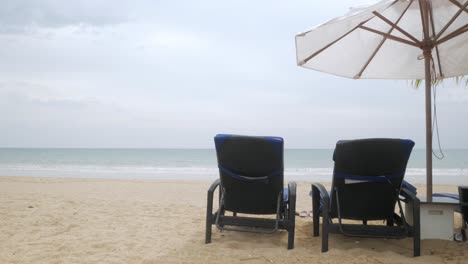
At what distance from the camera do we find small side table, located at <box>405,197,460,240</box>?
3.62 m

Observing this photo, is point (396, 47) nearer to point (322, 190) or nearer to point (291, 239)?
point (322, 190)

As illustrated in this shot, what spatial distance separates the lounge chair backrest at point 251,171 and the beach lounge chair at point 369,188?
1.70 ft

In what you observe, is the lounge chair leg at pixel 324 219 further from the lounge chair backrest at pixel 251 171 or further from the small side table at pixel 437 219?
the small side table at pixel 437 219

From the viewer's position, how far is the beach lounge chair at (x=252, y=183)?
3.59 metres

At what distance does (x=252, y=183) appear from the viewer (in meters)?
3.70

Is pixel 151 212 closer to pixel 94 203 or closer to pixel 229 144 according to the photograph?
pixel 94 203

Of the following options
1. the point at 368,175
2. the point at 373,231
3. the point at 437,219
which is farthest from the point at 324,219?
the point at 437,219

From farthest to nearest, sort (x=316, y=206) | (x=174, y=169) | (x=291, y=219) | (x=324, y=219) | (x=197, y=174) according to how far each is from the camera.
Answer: (x=174, y=169), (x=197, y=174), (x=316, y=206), (x=291, y=219), (x=324, y=219)

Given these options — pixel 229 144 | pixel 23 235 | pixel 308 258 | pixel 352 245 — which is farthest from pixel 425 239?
pixel 23 235

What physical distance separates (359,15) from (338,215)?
1.80 m

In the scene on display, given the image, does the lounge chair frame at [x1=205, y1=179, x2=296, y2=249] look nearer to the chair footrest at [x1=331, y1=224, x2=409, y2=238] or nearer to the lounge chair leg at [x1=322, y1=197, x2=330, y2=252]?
the lounge chair leg at [x1=322, y1=197, x2=330, y2=252]

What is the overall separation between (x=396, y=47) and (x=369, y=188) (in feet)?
7.80

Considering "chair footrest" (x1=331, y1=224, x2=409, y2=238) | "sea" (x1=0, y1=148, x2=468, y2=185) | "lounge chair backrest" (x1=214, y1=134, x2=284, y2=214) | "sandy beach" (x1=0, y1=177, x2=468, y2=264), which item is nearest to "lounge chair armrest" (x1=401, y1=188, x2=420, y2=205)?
"chair footrest" (x1=331, y1=224, x2=409, y2=238)

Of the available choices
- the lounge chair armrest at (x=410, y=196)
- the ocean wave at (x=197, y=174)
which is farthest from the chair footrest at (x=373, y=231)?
the ocean wave at (x=197, y=174)
